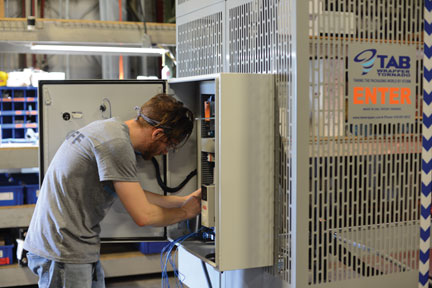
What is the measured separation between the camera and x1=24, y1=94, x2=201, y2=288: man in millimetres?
2115

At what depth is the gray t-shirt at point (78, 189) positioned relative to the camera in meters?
2.12

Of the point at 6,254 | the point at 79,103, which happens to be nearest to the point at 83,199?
the point at 79,103

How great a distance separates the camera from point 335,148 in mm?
2135

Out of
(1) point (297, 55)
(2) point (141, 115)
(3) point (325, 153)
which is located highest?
(1) point (297, 55)

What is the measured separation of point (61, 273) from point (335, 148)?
117cm

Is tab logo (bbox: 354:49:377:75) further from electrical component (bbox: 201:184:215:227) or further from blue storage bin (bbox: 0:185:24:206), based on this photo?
blue storage bin (bbox: 0:185:24:206)

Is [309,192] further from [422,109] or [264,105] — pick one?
[422,109]

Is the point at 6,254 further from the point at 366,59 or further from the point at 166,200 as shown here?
the point at 366,59

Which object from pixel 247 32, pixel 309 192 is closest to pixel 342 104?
pixel 309 192

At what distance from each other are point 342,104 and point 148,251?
9.70 ft

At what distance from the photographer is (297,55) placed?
202 cm

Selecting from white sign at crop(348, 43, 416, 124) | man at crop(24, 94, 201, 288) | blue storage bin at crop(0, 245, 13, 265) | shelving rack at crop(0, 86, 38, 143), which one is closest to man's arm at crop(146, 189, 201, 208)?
man at crop(24, 94, 201, 288)

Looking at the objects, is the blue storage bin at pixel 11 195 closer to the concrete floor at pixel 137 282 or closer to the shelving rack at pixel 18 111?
the shelving rack at pixel 18 111

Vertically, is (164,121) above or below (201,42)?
below
